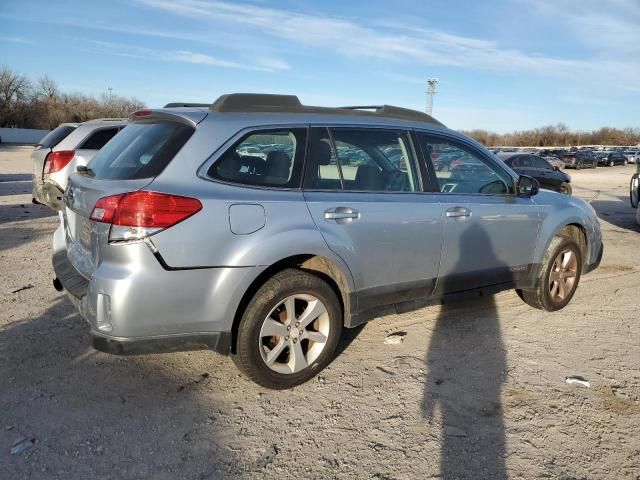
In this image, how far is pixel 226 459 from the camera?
260cm

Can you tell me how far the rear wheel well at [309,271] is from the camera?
10.2 feet

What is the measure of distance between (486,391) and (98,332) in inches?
97.1

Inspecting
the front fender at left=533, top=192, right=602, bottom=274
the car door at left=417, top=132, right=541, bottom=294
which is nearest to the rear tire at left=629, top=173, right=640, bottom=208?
the front fender at left=533, top=192, right=602, bottom=274

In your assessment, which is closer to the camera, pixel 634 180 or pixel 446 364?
pixel 446 364

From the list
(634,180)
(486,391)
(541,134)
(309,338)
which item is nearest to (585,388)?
(486,391)

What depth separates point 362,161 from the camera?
3674 millimetres

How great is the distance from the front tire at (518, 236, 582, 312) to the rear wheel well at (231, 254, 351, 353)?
229 cm

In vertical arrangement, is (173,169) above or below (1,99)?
below

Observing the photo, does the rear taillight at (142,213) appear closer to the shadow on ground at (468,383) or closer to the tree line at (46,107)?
the shadow on ground at (468,383)

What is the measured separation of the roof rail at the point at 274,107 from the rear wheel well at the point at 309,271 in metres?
1.03

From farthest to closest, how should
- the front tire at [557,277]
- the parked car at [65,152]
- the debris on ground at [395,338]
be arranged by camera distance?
the parked car at [65,152]
the front tire at [557,277]
the debris on ground at [395,338]

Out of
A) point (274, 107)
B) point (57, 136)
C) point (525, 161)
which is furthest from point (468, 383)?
point (525, 161)

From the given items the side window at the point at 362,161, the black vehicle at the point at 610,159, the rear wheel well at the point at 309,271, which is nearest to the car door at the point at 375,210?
the side window at the point at 362,161

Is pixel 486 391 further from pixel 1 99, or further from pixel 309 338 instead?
pixel 1 99
